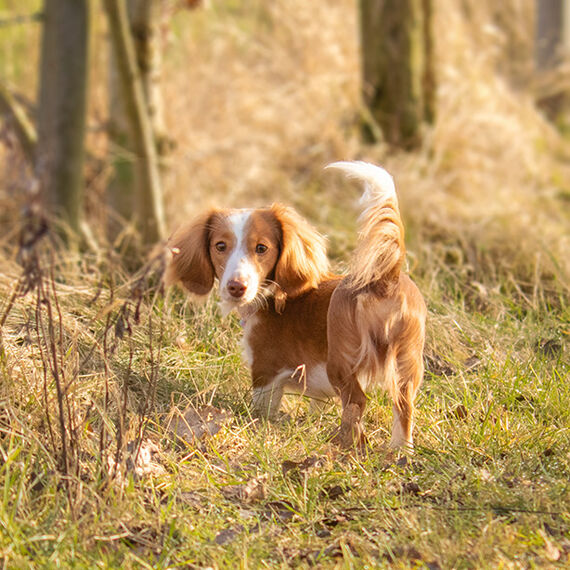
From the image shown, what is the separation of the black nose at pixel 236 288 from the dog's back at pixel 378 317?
33 centimetres

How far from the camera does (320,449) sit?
9.57ft

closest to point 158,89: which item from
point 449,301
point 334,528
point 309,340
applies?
point 449,301

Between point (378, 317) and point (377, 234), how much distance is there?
29cm

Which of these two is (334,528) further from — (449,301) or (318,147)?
(318,147)

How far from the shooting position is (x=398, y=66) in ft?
24.5

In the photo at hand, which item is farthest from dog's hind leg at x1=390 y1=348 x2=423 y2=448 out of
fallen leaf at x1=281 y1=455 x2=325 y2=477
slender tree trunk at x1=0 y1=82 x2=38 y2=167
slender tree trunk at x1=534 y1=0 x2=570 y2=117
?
slender tree trunk at x1=534 y1=0 x2=570 y2=117

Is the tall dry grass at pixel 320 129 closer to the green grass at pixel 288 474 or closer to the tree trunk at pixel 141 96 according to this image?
the tree trunk at pixel 141 96

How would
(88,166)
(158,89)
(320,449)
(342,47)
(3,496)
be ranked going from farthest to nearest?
(342,47)
(88,166)
(158,89)
(320,449)
(3,496)

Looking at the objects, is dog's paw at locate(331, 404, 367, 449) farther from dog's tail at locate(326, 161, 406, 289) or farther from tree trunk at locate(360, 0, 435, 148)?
tree trunk at locate(360, 0, 435, 148)

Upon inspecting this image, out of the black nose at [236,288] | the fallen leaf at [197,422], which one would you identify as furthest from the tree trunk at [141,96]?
the black nose at [236,288]

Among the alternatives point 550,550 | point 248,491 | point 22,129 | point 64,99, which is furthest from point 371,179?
point 22,129

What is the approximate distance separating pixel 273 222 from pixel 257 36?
672 centimetres

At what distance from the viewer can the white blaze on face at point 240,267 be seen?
117 inches

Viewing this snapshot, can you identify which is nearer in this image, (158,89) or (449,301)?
(449,301)
